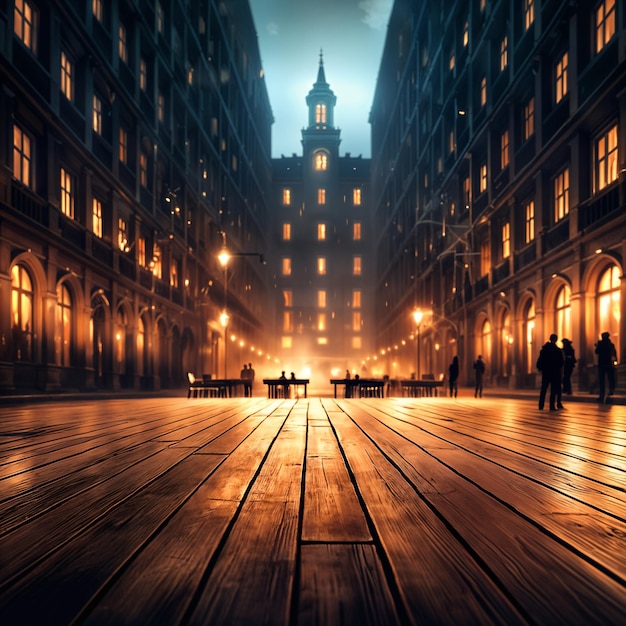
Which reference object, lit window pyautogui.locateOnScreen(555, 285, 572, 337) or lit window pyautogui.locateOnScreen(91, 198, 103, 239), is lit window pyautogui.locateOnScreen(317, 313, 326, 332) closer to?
lit window pyautogui.locateOnScreen(91, 198, 103, 239)

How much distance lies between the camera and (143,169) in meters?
29.3

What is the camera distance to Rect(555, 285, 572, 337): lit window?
70.9 ft

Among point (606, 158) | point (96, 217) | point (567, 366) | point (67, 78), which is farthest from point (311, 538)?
point (96, 217)

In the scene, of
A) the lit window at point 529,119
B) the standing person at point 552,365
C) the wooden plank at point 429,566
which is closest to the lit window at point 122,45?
the lit window at point 529,119

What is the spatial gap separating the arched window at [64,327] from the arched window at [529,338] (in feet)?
56.5

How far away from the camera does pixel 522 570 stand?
1978 mm

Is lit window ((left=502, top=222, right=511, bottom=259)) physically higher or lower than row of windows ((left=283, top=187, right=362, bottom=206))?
lower

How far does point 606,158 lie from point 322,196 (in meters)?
72.0

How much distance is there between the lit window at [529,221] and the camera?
25.4m

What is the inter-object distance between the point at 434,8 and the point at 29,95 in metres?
34.6

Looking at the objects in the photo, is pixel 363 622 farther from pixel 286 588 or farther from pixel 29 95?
pixel 29 95

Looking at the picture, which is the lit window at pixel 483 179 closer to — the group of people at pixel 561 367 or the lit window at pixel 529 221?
the lit window at pixel 529 221

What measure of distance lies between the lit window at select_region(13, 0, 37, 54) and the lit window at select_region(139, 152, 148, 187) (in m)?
9.85

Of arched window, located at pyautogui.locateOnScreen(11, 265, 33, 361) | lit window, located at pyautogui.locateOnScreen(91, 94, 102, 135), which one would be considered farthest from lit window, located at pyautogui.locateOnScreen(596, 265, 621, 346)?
lit window, located at pyautogui.locateOnScreen(91, 94, 102, 135)
